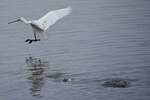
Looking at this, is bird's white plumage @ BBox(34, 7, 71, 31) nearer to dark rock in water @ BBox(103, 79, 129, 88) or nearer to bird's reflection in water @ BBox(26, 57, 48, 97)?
bird's reflection in water @ BBox(26, 57, 48, 97)

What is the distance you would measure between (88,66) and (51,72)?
1.28 meters

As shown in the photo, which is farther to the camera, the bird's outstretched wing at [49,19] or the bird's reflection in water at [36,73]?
the bird's outstretched wing at [49,19]

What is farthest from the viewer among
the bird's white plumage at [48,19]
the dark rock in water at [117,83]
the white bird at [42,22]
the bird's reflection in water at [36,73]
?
the bird's white plumage at [48,19]

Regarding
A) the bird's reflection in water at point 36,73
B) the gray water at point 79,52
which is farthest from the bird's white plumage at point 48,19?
the bird's reflection in water at point 36,73

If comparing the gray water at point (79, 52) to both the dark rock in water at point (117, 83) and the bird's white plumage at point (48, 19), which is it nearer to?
the dark rock in water at point (117, 83)

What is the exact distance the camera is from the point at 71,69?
79.6 feet

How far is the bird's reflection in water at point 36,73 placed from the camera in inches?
874

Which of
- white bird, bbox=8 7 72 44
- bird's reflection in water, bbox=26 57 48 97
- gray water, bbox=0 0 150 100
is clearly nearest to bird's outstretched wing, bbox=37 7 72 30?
white bird, bbox=8 7 72 44

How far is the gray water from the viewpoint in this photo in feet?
71.0

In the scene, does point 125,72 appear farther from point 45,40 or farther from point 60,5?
point 60,5

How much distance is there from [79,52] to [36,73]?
10.6ft

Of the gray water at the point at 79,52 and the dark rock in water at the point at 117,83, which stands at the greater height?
the gray water at the point at 79,52

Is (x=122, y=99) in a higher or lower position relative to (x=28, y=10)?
lower

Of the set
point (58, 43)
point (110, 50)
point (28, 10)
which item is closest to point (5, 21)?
point (28, 10)
